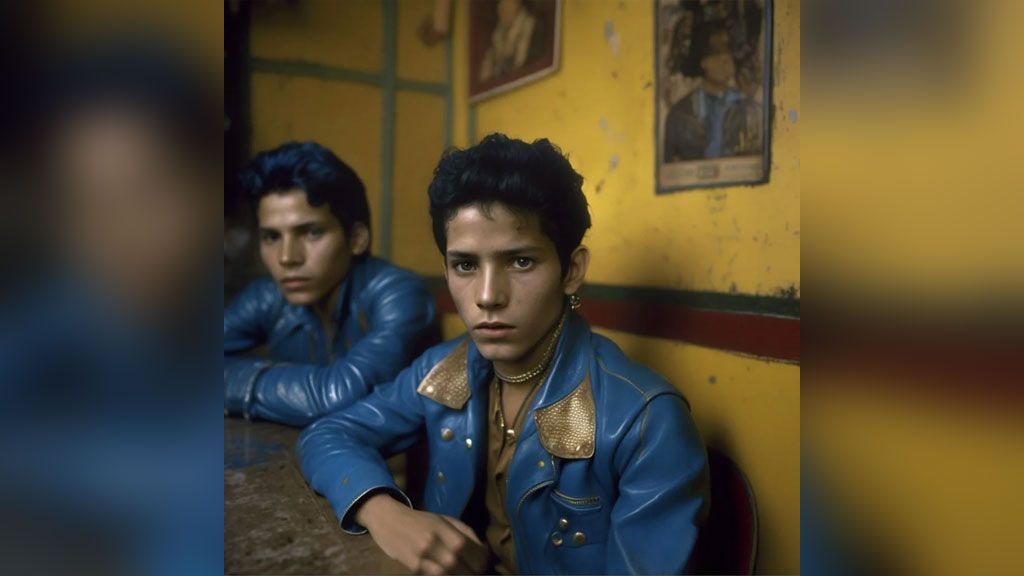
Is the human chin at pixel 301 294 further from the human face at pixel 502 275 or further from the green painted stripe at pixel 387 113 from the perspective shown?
the human face at pixel 502 275

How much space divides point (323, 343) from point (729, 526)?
0.98m

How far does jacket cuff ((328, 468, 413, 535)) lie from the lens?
2.44 ft

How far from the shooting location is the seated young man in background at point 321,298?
1188 millimetres

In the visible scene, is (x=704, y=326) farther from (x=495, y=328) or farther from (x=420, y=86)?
(x=420, y=86)

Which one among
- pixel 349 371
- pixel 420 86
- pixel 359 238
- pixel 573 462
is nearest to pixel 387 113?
pixel 420 86

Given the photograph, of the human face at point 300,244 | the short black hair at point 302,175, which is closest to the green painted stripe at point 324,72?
the short black hair at point 302,175

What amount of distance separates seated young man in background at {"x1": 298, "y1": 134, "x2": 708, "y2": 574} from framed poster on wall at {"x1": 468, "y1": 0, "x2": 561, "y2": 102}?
0.29 m

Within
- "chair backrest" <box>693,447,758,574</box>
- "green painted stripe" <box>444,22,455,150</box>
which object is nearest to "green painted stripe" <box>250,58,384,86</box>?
"green painted stripe" <box>444,22,455,150</box>

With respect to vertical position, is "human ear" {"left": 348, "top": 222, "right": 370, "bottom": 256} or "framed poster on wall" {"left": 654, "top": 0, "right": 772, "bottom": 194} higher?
"framed poster on wall" {"left": 654, "top": 0, "right": 772, "bottom": 194}

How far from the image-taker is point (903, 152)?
28 cm

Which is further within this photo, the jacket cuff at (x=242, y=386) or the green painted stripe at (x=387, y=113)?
the green painted stripe at (x=387, y=113)

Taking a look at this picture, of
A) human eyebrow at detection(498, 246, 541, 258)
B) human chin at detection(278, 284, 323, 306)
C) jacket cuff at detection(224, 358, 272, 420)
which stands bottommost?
jacket cuff at detection(224, 358, 272, 420)

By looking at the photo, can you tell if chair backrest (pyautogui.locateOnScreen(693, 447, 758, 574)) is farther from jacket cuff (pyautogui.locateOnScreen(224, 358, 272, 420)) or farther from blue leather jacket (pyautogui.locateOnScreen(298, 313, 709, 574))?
jacket cuff (pyautogui.locateOnScreen(224, 358, 272, 420))

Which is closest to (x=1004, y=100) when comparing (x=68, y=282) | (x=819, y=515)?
(x=819, y=515)
